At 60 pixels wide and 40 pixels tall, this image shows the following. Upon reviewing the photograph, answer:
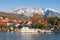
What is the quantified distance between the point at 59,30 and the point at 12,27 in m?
16.4

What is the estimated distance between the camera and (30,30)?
68.6 m

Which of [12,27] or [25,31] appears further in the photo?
[12,27]

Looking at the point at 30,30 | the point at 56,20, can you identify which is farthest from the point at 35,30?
the point at 56,20

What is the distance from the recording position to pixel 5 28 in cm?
7831

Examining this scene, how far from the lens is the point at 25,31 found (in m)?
68.4

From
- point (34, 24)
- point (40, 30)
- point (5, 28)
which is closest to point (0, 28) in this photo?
point (5, 28)

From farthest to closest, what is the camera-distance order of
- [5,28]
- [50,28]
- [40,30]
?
[5,28]
[50,28]
[40,30]

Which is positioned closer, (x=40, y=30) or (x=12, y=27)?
(x=40, y=30)

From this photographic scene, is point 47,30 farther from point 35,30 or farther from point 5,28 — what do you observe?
point 5,28

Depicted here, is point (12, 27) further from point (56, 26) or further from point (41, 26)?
point (56, 26)

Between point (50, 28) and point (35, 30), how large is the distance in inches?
265

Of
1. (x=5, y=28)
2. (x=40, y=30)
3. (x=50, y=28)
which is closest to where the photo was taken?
(x=40, y=30)

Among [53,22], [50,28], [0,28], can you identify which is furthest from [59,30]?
[0,28]

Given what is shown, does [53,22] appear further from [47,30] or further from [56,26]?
[47,30]
